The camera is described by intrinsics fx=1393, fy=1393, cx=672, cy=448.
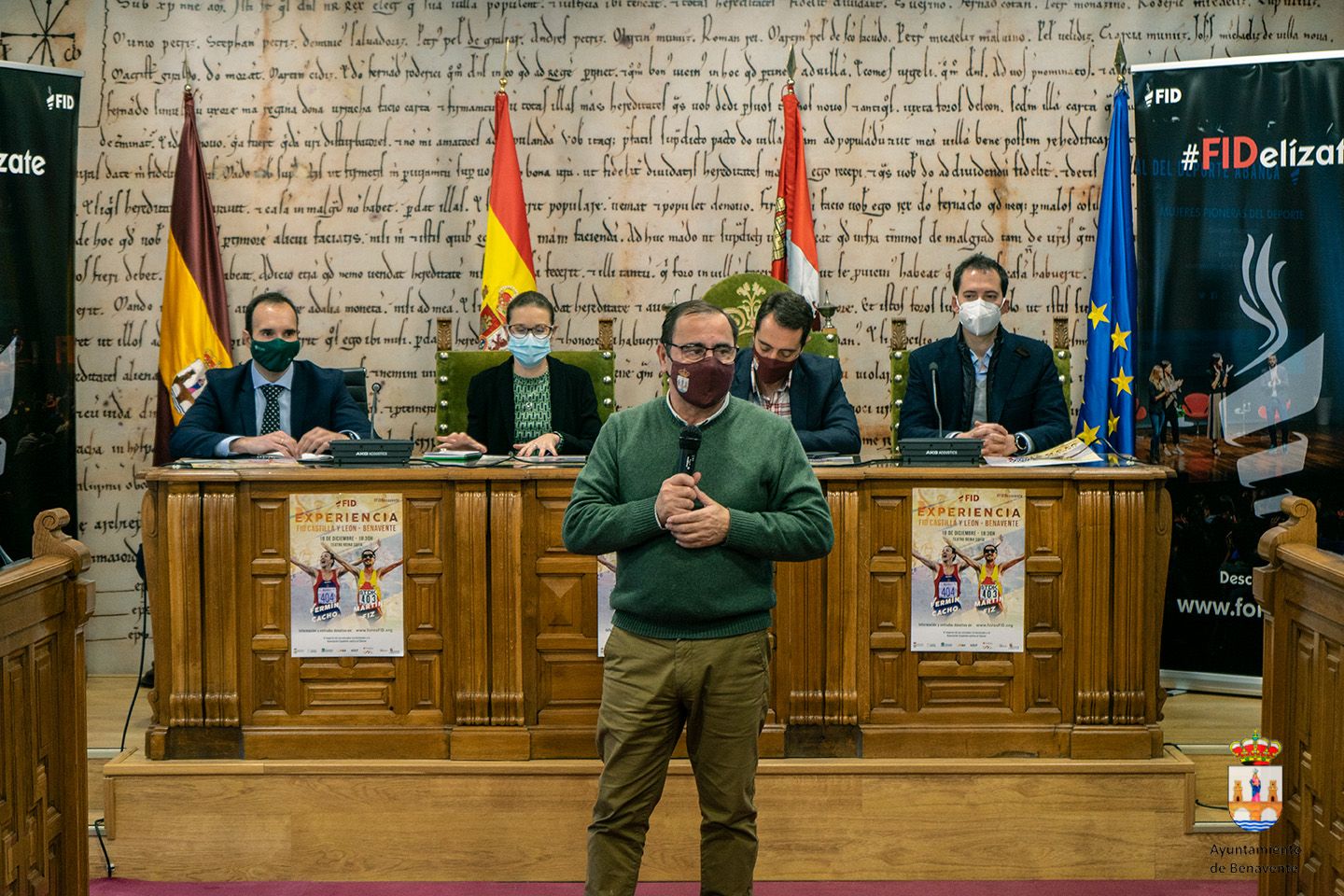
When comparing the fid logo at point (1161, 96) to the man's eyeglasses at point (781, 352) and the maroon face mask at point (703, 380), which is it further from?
the maroon face mask at point (703, 380)

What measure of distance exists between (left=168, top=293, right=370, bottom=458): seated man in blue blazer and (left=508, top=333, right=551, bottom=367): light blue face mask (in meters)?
0.54

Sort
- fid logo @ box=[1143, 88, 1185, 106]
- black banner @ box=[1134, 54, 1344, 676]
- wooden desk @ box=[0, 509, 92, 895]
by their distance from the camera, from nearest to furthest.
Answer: wooden desk @ box=[0, 509, 92, 895]
black banner @ box=[1134, 54, 1344, 676]
fid logo @ box=[1143, 88, 1185, 106]

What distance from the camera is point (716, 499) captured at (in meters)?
2.84

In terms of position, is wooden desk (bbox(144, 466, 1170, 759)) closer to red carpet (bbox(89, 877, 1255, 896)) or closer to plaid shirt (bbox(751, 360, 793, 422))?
red carpet (bbox(89, 877, 1255, 896))

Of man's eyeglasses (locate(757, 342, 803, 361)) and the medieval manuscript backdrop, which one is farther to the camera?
the medieval manuscript backdrop

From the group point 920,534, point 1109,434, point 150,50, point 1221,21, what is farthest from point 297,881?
point 1221,21

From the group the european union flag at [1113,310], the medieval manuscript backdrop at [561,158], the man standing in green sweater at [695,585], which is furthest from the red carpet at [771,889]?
the medieval manuscript backdrop at [561,158]

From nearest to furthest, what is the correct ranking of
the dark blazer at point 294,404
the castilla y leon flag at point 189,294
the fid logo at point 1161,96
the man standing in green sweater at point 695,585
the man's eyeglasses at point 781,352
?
1. the man standing in green sweater at point 695,585
2. the man's eyeglasses at point 781,352
3. the dark blazer at point 294,404
4. the fid logo at point 1161,96
5. the castilla y leon flag at point 189,294

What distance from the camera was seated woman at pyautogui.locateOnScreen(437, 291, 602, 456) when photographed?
4613 mm

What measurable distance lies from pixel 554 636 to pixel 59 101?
2830 mm

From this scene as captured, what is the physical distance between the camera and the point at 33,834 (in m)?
2.82

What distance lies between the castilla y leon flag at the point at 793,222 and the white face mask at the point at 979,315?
1069 millimetres

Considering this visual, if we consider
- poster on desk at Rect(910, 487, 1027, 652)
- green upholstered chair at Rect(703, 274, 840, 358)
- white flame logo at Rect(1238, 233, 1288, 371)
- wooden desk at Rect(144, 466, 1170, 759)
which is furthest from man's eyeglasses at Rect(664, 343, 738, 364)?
white flame logo at Rect(1238, 233, 1288, 371)

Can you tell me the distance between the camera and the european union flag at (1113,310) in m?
5.05
